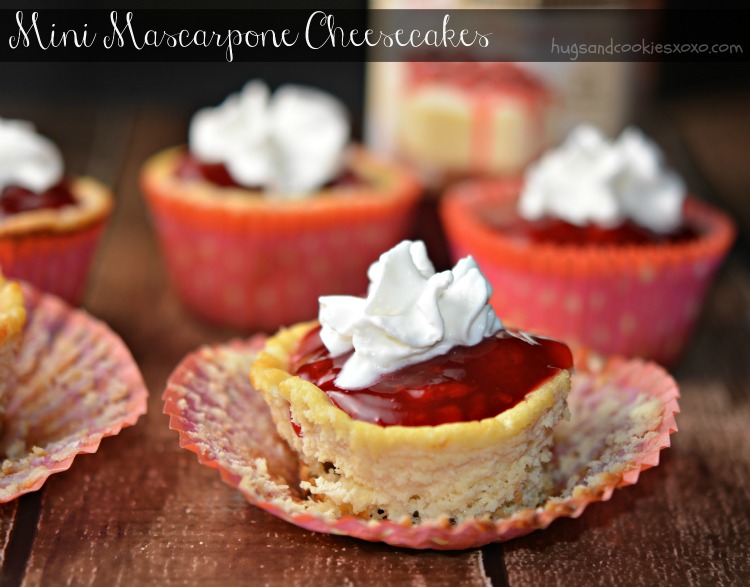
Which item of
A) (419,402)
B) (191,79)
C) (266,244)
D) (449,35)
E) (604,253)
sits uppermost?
(419,402)

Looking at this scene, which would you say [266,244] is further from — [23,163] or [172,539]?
[172,539]

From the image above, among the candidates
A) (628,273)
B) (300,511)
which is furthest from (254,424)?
(628,273)

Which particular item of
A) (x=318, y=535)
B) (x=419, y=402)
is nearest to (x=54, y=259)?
(x=318, y=535)

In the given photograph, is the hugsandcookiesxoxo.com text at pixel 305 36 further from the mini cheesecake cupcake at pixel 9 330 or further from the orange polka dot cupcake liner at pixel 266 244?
the mini cheesecake cupcake at pixel 9 330

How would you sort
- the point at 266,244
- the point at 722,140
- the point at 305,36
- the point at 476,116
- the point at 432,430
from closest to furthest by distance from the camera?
the point at 432,430, the point at 266,244, the point at 476,116, the point at 305,36, the point at 722,140

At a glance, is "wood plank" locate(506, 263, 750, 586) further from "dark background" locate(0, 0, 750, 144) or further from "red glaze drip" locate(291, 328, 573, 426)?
"dark background" locate(0, 0, 750, 144)

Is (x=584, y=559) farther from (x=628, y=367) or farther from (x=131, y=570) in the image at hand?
(x=131, y=570)

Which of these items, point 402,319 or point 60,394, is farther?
point 60,394

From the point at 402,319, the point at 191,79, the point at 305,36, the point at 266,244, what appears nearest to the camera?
the point at 402,319
